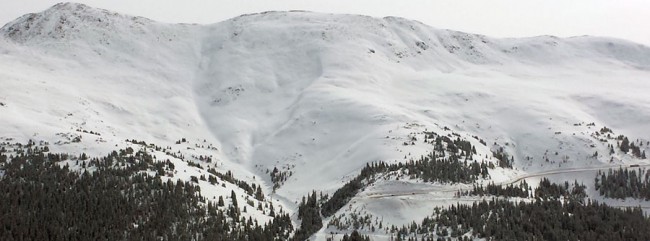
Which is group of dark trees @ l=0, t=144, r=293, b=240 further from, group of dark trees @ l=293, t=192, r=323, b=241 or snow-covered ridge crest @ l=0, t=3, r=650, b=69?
snow-covered ridge crest @ l=0, t=3, r=650, b=69

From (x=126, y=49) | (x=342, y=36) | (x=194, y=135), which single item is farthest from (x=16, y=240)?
(x=342, y=36)

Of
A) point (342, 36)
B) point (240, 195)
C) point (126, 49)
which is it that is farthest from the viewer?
point (342, 36)

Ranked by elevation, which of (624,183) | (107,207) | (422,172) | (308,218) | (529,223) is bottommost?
(308,218)

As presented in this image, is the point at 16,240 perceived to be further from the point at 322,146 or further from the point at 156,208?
the point at 322,146

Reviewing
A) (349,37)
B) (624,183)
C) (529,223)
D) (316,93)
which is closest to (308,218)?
(529,223)

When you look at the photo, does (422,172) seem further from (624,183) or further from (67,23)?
(67,23)
